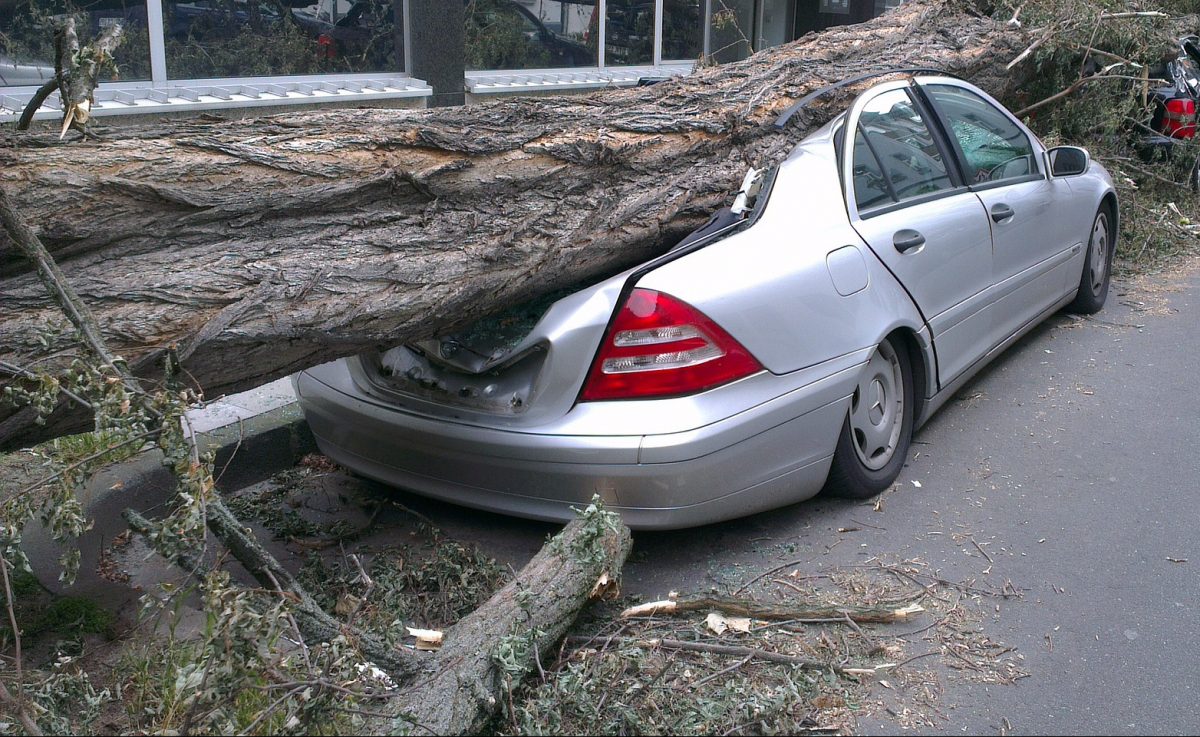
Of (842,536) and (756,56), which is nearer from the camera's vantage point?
(842,536)

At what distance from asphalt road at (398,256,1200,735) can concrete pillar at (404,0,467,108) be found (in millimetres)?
5649

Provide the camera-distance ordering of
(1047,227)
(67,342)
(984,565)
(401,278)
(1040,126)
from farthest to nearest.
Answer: (1040,126)
(1047,227)
(984,565)
(401,278)
(67,342)

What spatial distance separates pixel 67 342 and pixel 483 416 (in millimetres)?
1381

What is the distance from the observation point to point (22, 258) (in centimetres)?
299

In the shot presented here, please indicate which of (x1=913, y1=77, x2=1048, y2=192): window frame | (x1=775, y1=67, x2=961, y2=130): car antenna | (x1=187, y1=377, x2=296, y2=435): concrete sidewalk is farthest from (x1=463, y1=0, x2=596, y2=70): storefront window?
(x1=913, y1=77, x2=1048, y2=192): window frame

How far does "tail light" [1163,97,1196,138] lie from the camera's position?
9180 millimetres

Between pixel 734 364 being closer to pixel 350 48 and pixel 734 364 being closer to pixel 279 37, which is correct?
pixel 279 37

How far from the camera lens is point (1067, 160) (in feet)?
19.1

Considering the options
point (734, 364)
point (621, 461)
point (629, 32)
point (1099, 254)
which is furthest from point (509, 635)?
point (629, 32)

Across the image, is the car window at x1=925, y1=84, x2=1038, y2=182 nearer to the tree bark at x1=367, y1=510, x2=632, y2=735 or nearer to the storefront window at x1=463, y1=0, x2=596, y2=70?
the tree bark at x1=367, y1=510, x2=632, y2=735

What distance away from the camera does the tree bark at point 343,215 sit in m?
3.08

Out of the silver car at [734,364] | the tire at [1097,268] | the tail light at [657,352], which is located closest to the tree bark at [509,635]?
the silver car at [734,364]

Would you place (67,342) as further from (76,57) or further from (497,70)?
(497,70)

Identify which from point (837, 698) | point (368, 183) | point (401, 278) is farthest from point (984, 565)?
point (368, 183)
